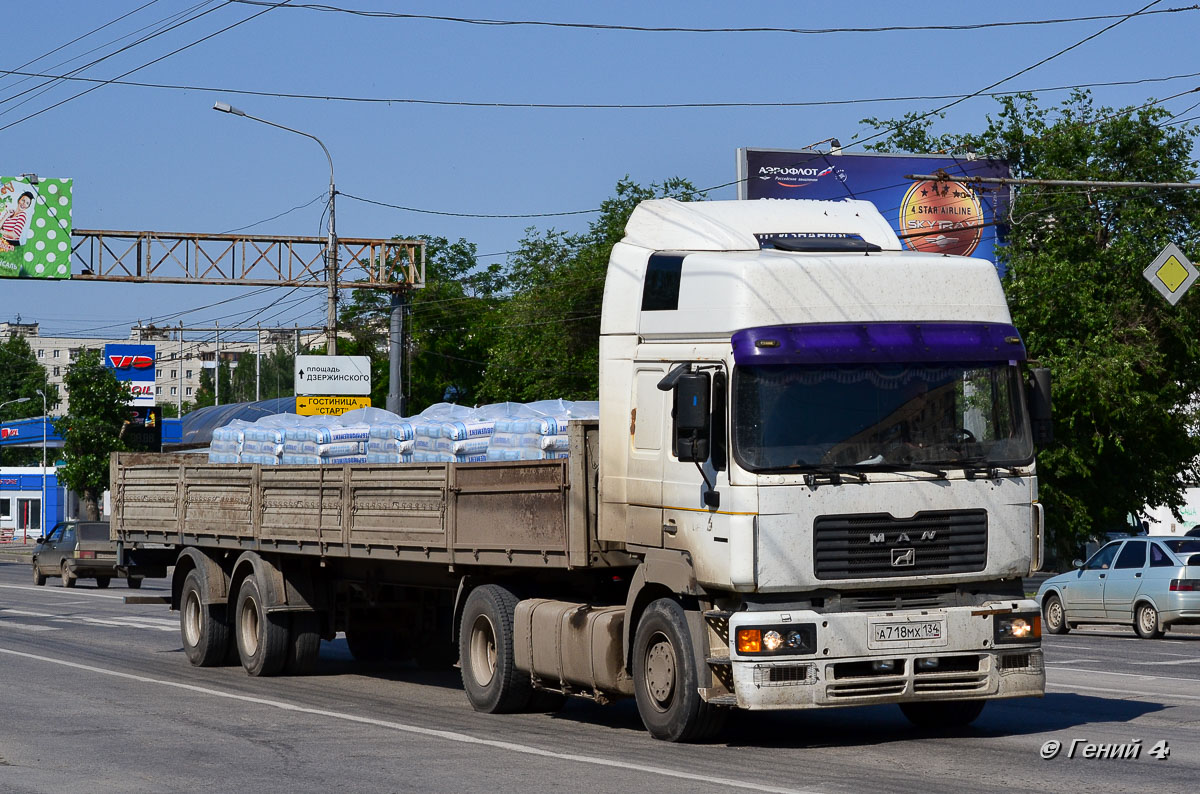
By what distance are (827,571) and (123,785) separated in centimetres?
444

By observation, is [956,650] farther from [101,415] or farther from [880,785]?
[101,415]

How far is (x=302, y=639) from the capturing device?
624 inches

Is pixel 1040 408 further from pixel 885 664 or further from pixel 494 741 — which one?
pixel 494 741

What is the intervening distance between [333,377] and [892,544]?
1190 inches

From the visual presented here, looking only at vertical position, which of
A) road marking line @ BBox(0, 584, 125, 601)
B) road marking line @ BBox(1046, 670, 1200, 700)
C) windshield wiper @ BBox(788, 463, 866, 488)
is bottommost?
road marking line @ BBox(0, 584, 125, 601)

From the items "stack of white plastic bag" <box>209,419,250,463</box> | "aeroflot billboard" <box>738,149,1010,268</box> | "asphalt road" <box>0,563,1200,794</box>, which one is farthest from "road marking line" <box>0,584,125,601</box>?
"asphalt road" <box>0,563,1200,794</box>

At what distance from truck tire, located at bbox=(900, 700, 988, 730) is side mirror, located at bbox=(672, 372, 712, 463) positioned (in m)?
2.60

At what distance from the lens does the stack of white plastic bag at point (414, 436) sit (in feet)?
40.8

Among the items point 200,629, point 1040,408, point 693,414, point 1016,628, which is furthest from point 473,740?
point 200,629

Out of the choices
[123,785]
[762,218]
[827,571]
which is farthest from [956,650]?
[123,785]

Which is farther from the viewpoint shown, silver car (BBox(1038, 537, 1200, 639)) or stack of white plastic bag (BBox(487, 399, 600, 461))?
silver car (BBox(1038, 537, 1200, 639))

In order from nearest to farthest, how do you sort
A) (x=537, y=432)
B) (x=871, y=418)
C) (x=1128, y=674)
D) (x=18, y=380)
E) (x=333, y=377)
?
(x=871, y=418)
(x=537, y=432)
(x=1128, y=674)
(x=333, y=377)
(x=18, y=380)

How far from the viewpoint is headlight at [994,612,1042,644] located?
10.0m

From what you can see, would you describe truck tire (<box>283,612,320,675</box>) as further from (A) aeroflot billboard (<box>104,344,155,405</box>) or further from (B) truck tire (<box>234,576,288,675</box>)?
(A) aeroflot billboard (<box>104,344,155,405</box>)
